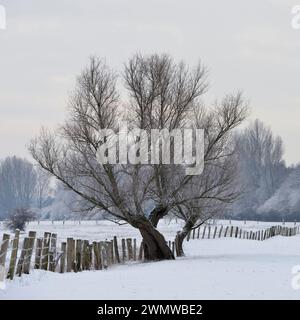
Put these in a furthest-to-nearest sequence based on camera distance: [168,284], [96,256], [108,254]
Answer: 1. [108,254]
2. [96,256]
3. [168,284]

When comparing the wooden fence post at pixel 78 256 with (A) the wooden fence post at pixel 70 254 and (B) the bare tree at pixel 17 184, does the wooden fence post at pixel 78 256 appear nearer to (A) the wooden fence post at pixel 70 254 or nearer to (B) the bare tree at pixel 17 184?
(A) the wooden fence post at pixel 70 254

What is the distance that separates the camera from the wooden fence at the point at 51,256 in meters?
17.2

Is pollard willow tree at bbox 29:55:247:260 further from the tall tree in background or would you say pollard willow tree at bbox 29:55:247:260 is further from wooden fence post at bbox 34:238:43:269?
the tall tree in background

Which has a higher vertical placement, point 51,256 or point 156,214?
point 156,214

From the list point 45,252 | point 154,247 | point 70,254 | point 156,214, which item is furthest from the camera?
point 156,214

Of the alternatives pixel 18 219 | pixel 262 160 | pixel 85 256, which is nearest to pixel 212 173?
pixel 85 256

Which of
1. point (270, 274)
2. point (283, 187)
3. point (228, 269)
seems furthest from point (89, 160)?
point (283, 187)

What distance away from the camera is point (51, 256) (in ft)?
70.2

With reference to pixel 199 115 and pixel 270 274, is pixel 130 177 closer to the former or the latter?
pixel 199 115

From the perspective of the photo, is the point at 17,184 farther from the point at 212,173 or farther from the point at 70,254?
the point at 70,254

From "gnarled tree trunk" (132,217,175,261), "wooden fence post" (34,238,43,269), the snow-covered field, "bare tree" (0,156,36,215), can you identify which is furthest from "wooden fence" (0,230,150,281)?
"bare tree" (0,156,36,215)

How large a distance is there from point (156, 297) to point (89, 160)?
45.0 ft

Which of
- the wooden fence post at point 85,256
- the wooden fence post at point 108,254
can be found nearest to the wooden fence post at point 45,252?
the wooden fence post at point 85,256
